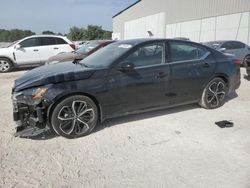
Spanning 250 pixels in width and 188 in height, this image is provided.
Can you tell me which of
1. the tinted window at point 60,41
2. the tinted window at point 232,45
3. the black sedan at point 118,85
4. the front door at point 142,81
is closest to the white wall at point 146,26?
the tinted window at point 232,45

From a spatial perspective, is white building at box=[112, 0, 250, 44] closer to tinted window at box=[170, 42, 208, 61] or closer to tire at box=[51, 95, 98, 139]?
tinted window at box=[170, 42, 208, 61]

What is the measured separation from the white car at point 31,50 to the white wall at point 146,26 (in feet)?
69.0

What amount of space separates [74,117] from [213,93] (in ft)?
9.99

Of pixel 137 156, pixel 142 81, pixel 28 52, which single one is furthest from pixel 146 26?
pixel 137 156

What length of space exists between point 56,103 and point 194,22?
2284 centimetres

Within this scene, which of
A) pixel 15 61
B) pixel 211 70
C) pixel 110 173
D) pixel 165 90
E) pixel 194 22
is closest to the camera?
pixel 110 173

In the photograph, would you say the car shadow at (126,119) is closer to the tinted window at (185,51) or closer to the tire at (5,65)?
the tinted window at (185,51)

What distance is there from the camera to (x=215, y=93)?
17.0 feet

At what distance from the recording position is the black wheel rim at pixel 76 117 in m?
3.74

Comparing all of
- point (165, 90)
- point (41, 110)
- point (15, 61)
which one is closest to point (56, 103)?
point (41, 110)

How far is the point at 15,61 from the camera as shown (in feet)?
36.1

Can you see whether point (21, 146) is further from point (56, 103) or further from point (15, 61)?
point (15, 61)

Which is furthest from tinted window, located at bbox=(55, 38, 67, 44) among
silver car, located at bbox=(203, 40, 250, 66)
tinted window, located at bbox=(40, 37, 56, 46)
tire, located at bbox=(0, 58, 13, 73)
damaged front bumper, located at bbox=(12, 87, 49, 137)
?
damaged front bumper, located at bbox=(12, 87, 49, 137)

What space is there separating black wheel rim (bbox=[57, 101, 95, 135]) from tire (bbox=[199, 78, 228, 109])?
251 cm
